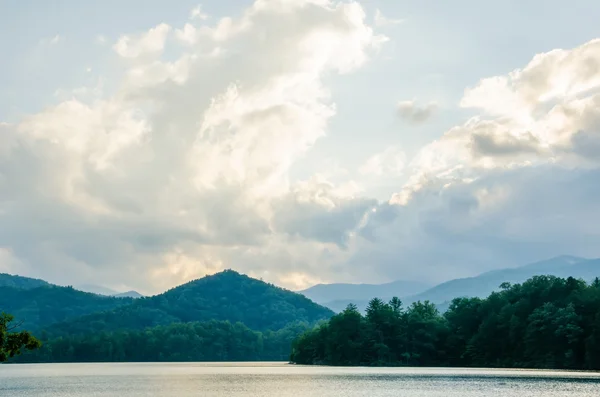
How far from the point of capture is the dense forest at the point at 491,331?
14050 cm

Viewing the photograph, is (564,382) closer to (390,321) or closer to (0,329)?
(0,329)

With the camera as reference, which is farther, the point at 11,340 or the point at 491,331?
the point at 491,331

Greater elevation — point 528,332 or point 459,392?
point 528,332

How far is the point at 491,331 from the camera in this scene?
16362 centimetres

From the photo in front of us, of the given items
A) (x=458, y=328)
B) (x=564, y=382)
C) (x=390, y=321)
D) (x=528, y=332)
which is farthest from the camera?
(x=390, y=321)

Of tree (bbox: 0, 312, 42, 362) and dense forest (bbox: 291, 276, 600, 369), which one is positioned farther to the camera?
dense forest (bbox: 291, 276, 600, 369)

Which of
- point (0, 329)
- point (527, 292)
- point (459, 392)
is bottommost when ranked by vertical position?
point (459, 392)

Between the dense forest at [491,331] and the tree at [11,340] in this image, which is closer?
the tree at [11,340]

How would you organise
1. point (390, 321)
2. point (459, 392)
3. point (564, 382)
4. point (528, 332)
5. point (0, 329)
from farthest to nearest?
point (390, 321)
point (528, 332)
point (564, 382)
point (459, 392)
point (0, 329)

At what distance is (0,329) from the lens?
68625 mm

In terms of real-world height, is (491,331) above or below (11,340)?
above

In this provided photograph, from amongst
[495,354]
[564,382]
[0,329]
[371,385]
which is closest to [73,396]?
[0,329]

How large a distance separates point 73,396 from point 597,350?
304 feet

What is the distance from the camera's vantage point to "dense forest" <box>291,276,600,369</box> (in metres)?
140
